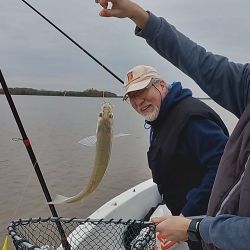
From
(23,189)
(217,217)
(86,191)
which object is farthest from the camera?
(23,189)

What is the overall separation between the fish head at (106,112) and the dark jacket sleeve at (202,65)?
873mm

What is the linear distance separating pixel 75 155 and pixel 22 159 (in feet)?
8.41

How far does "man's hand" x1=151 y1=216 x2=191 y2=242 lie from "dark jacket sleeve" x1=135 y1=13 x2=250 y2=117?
0.65 metres

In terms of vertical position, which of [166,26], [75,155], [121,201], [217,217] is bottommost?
[75,155]

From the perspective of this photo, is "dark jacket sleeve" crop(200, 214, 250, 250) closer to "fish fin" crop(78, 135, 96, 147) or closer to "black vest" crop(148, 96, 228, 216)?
"black vest" crop(148, 96, 228, 216)

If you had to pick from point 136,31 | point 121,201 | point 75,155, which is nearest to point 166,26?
point 136,31

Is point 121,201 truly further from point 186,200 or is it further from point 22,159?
point 22,159

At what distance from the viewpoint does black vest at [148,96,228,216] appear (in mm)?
2801

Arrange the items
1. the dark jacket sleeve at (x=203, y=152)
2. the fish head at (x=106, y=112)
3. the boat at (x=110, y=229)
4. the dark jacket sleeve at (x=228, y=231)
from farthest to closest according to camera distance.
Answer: the fish head at (x=106, y=112) < the dark jacket sleeve at (x=203, y=152) < the boat at (x=110, y=229) < the dark jacket sleeve at (x=228, y=231)

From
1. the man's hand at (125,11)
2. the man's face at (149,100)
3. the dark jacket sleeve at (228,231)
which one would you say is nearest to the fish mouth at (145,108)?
the man's face at (149,100)

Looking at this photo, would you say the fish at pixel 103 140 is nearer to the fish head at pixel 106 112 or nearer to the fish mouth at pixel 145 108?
the fish head at pixel 106 112

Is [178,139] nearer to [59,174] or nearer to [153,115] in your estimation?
[153,115]

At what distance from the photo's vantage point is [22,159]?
15367mm

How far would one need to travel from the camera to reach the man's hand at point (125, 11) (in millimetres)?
2048
